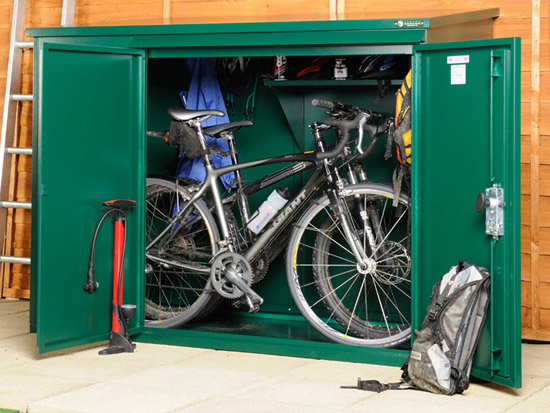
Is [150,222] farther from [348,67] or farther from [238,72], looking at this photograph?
[348,67]

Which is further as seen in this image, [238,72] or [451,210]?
[238,72]

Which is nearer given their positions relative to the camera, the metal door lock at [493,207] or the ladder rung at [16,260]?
the metal door lock at [493,207]

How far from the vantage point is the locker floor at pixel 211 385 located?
4.01 m

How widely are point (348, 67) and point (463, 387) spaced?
6.82 ft

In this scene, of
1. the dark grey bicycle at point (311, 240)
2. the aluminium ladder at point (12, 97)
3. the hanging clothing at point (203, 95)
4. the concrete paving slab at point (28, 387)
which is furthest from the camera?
the aluminium ladder at point (12, 97)

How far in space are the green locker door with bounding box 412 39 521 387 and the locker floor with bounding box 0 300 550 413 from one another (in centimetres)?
33

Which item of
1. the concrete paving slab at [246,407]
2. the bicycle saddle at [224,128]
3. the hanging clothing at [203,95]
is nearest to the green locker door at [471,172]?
the concrete paving slab at [246,407]

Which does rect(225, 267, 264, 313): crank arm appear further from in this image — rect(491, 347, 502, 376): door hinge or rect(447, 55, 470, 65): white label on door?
rect(447, 55, 470, 65): white label on door

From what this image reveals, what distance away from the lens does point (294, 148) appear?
584 cm

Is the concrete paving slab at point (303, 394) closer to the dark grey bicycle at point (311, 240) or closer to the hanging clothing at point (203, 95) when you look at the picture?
the dark grey bicycle at point (311, 240)

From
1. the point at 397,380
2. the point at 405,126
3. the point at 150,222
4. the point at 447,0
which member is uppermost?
the point at 447,0

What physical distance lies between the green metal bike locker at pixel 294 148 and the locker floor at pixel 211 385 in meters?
0.13

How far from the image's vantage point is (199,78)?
5844mm

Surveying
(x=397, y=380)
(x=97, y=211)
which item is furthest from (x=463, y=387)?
(x=97, y=211)
